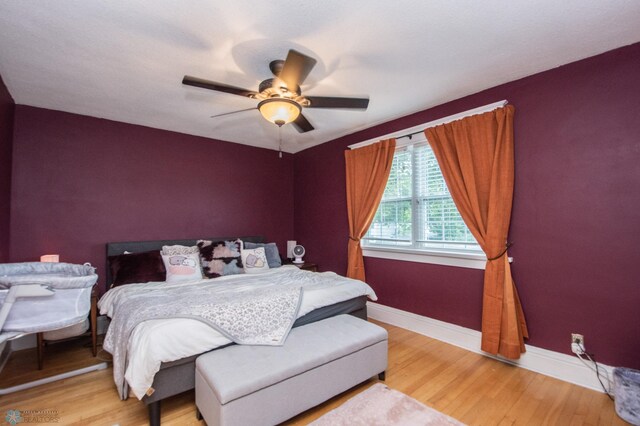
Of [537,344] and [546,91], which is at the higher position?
[546,91]

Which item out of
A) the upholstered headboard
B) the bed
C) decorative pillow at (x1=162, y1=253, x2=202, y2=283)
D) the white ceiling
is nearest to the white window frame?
the white ceiling

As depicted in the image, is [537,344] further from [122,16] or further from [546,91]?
[122,16]

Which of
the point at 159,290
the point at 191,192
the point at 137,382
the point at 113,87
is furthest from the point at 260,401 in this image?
the point at 191,192

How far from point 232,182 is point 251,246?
3.78 ft

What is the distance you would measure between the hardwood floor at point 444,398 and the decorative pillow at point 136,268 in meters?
0.81

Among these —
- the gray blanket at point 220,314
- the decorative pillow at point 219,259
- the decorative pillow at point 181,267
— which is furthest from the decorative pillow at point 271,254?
the gray blanket at point 220,314

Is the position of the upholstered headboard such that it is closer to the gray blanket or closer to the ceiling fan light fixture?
the gray blanket

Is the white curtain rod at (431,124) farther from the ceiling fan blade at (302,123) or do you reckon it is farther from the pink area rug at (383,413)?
the pink area rug at (383,413)

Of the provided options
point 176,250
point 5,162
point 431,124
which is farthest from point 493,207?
point 5,162

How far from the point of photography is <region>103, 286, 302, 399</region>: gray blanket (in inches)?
74.9

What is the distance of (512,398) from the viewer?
206 centimetres

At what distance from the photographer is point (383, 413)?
6.08ft

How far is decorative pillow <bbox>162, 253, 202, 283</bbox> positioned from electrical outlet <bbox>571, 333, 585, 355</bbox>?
347cm

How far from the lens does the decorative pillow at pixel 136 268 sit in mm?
3037
